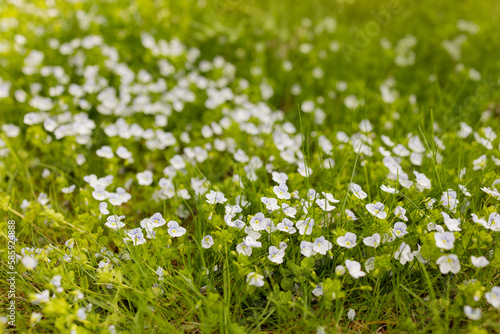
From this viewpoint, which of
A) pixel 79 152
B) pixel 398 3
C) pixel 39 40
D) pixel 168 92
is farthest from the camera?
pixel 398 3

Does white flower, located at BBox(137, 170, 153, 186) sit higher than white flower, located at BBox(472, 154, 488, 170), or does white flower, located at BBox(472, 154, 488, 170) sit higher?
white flower, located at BBox(472, 154, 488, 170)

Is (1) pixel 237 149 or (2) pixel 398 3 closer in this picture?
(1) pixel 237 149

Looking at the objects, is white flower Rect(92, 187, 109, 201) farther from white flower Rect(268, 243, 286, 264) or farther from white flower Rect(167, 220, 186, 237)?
white flower Rect(268, 243, 286, 264)

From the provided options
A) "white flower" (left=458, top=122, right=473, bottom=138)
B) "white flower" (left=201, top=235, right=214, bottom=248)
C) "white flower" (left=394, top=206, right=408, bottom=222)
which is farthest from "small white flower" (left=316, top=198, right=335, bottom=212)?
"white flower" (left=458, top=122, right=473, bottom=138)

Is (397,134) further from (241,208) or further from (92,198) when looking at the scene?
→ (92,198)

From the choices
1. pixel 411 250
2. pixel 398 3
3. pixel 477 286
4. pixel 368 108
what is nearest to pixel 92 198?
pixel 411 250
